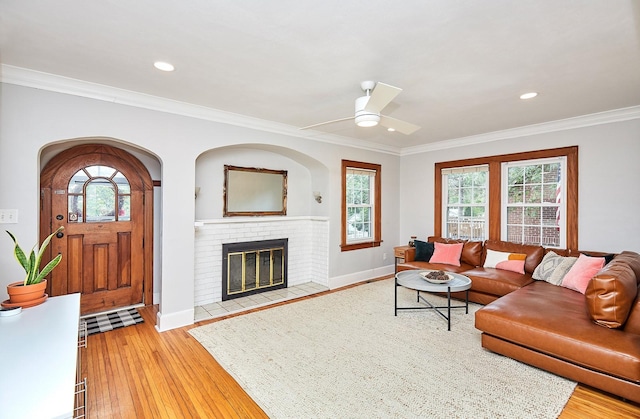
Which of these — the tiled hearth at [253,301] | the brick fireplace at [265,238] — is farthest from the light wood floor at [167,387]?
the brick fireplace at [265,238]

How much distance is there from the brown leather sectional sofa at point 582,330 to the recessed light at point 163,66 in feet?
11.7

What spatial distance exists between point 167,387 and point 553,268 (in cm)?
439

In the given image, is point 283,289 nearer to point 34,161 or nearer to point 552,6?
point 34,161

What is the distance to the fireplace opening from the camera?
4.42 m

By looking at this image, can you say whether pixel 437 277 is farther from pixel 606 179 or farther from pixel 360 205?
pixel 606 179

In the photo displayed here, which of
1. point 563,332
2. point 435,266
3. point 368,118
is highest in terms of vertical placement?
point 368,118

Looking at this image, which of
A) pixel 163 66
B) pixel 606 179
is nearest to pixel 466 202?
pixel 606 179

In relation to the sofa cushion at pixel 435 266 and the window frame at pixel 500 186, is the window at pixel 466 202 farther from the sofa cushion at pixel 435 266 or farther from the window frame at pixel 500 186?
the sofa cushion at pixel 435 266

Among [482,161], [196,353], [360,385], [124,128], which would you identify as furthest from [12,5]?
[482,161]

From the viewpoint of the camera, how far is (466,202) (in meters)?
5.40

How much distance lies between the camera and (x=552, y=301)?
2941mm

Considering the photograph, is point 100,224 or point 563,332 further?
point 100,224

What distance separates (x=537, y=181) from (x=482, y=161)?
2.82 ft

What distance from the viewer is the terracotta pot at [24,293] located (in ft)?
6.18
